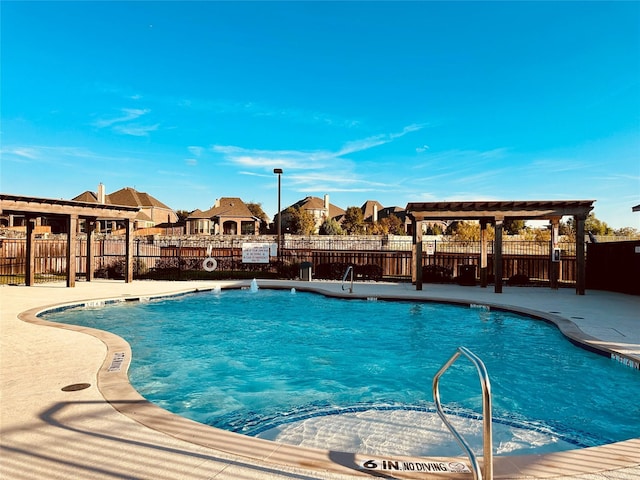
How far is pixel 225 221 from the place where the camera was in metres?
62.1

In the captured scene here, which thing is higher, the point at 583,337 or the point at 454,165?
the point at 454,165

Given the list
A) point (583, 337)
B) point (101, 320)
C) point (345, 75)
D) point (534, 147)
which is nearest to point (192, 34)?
point (345, 75)

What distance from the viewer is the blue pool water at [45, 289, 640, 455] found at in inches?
189

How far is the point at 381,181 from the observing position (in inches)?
1965

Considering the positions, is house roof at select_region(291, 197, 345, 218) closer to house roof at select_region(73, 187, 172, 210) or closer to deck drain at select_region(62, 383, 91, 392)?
house roof at select_region(73, 187, 172, 210)

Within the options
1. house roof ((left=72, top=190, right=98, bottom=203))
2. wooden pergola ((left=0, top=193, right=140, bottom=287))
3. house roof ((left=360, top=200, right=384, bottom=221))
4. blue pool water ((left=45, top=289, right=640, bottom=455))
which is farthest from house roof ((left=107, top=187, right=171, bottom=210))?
blue pool water ((left=45, top=289, right=640, bottom=455))

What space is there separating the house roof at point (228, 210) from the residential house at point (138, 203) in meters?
5.93

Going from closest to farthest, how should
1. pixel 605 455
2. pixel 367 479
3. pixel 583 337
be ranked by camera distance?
pixel 367 479
pixel 605 455
pixel 583 337

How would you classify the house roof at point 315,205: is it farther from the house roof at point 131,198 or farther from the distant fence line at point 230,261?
the distant fence line at point 230,261

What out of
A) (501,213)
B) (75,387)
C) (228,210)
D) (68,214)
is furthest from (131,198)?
(75,387)

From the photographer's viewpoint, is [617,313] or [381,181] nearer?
[617,313]

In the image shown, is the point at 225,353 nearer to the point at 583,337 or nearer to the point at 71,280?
the point at 583,337

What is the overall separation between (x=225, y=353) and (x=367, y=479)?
5.93 m

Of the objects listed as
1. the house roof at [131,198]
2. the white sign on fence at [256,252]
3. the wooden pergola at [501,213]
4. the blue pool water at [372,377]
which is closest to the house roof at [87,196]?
the house roof at [131,198]
